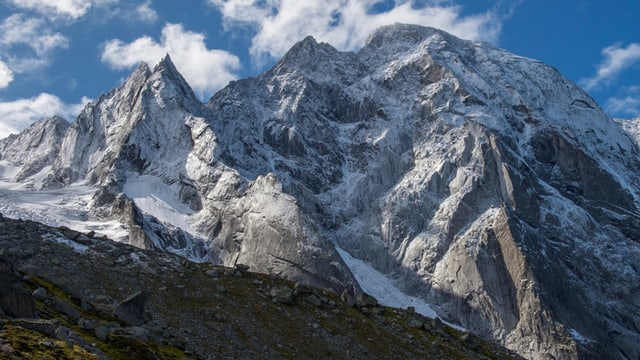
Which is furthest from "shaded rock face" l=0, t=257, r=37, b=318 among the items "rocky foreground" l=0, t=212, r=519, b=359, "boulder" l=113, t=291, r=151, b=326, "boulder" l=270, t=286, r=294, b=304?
"boulder" l=270, t=286, r=294, b=304

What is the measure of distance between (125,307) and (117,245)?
28.3m

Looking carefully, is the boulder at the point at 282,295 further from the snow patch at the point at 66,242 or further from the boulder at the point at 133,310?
the boulder at the point at 133,310

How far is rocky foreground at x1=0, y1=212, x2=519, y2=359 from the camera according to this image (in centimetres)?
6222

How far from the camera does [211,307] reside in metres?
75.0

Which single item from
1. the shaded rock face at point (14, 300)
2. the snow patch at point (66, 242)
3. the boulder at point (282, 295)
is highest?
the boulder at point (282, 295)

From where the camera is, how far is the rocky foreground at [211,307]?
62219mm

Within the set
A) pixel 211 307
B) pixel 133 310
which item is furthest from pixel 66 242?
pixel 133 310

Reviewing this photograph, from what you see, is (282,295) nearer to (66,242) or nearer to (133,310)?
(133,310)

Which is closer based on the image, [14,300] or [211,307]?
[14,300]

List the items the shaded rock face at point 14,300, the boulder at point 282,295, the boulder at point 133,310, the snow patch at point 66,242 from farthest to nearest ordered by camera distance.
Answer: the snow patch at point 66,242, the boulder at point 282,295, the boulder at point 133,310, the shaded rock face at point 14,300

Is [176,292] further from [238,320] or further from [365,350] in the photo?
[365,350]

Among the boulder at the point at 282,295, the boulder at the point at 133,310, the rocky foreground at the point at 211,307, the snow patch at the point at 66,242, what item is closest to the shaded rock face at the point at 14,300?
the rocky foreground at the point at 211,307

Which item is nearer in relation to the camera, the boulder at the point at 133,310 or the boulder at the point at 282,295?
the boulder at the point at 133,310

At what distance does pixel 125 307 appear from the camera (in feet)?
194
